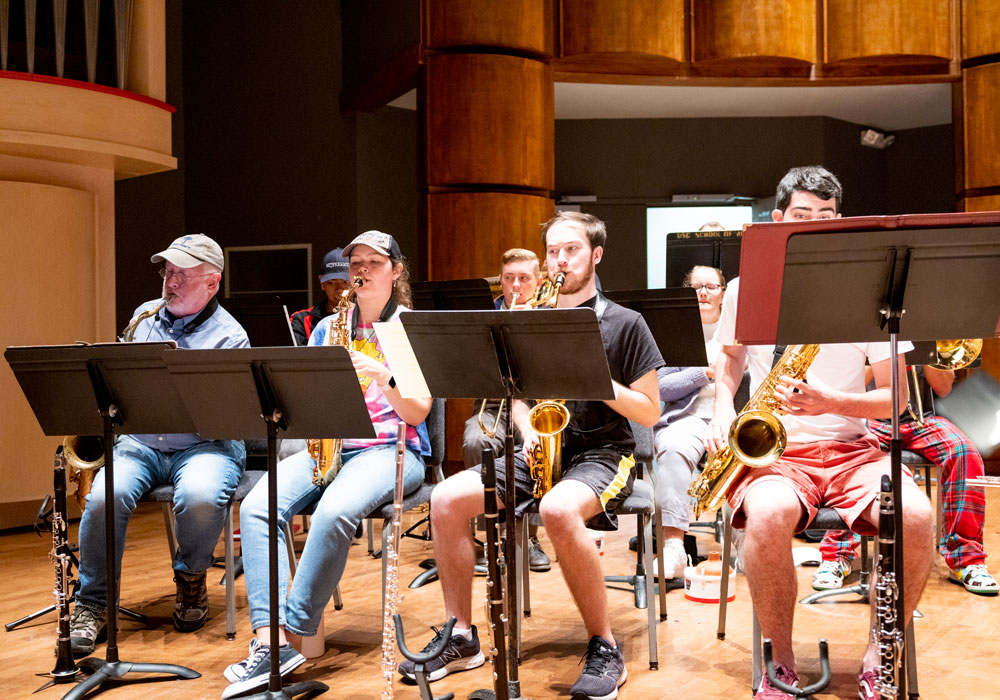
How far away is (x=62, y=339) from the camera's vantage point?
17.8ft

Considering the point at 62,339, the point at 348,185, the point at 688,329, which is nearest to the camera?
the point at 688,329

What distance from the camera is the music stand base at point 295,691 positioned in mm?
2604

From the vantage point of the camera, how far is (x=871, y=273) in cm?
219

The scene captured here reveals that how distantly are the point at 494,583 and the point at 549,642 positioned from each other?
1.05 metres

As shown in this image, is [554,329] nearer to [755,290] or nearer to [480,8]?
[755,290]

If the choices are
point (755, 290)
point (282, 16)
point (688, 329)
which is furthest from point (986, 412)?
point (282, 16)

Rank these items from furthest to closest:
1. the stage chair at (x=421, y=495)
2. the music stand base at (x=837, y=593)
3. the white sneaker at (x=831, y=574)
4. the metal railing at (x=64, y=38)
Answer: the metal railing at (x=64, y=38) → the white sneaker at (x=831, y=574) → the music stand base at (x=837, y=593) → the stage chair at (x=421, y=495)

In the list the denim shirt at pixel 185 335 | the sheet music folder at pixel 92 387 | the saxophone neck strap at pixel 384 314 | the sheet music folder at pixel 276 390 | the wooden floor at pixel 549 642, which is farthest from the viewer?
the denim shirt at pixel 185 335

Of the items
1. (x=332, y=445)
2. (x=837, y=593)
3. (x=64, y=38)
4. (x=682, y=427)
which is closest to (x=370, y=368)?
(x=332, y=445)

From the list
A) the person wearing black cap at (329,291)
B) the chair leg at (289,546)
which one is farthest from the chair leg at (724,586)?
the person wearing black cap at (329,291)

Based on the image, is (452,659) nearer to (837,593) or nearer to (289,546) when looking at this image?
(289,546)

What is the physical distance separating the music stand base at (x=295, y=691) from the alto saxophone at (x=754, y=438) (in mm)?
1289

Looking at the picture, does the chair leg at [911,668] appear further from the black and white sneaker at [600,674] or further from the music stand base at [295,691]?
the music stand base at [295,691]

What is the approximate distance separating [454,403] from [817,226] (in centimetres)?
445
